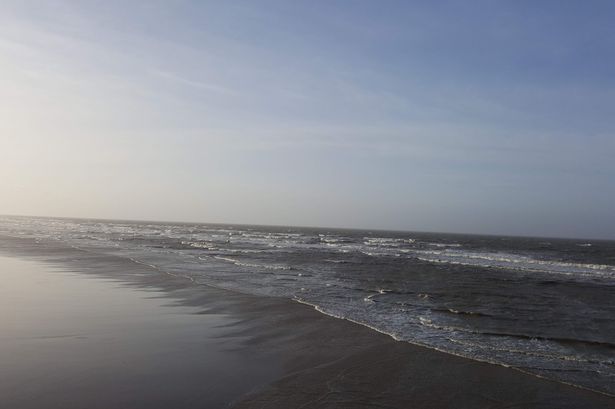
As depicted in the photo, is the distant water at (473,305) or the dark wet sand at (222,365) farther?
the distant water at (473,305)

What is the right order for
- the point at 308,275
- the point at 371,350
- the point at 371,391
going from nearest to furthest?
the point at 371,391 → the point at 371,350 → the point at 308,275

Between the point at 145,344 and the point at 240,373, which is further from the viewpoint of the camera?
the point at 145,344

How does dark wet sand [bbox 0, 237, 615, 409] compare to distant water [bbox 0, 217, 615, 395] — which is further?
distant water [bbox 0, 217, 615, 395]

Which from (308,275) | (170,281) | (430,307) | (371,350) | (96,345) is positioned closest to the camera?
(96,345)

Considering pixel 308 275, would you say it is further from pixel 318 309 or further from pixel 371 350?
pixel 371 350

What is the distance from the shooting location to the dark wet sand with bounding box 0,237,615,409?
238 inches

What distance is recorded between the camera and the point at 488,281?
880 inches

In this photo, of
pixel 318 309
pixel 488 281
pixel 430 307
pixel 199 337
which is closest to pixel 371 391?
pixel 199 337

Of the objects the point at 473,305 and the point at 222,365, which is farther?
the point at 473,305

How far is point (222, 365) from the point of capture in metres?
7.44

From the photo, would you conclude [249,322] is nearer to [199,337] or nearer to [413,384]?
[199,337]

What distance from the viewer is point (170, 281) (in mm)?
17953

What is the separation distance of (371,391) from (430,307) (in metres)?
8.17

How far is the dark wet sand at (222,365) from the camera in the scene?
6043 mm
